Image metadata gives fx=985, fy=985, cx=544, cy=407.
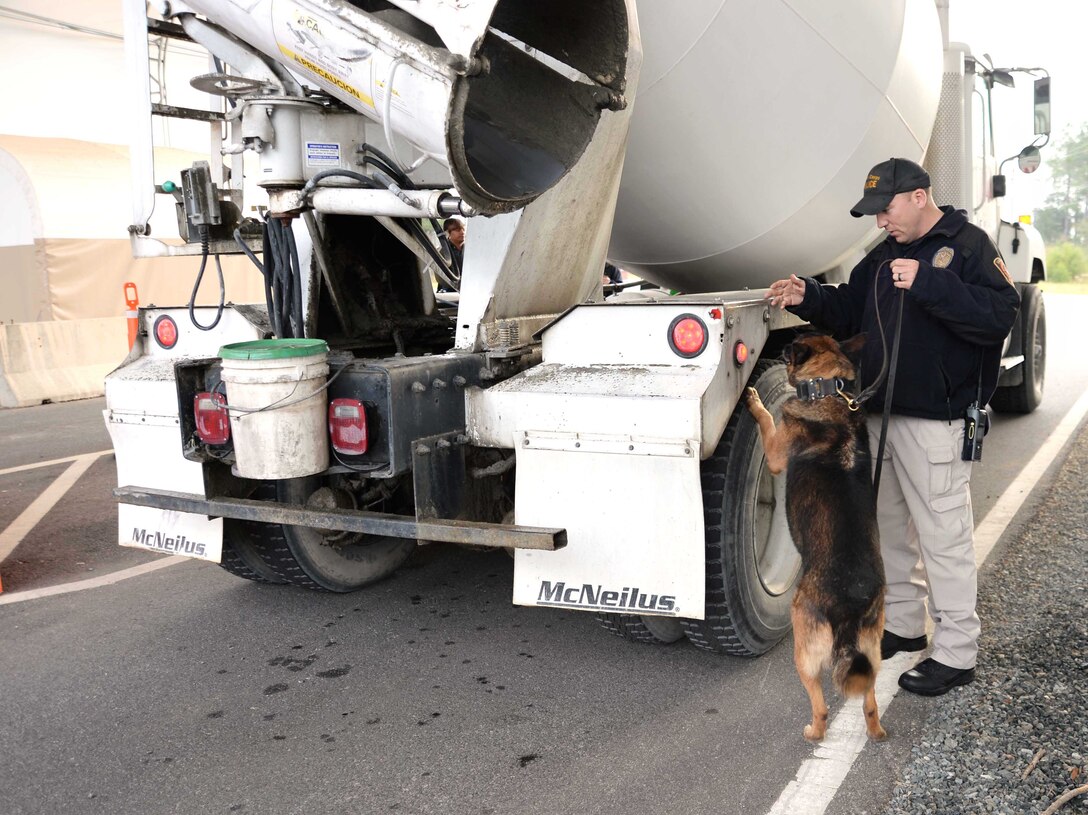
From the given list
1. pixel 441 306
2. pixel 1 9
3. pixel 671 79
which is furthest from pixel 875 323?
pixel 1 9

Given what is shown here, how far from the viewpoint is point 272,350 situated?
3098 millimetres

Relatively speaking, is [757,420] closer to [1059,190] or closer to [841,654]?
[841,654]

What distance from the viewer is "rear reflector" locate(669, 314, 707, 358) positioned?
3219 mm

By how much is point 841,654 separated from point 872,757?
0.32 metres

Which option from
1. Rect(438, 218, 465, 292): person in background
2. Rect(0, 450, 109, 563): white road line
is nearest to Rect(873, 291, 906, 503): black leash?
Rect(438, 218, 465, 292): person in background

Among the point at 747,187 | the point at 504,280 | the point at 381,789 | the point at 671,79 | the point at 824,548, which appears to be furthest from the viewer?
the point at 747,187

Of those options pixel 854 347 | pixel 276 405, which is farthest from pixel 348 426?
pixel 854 347

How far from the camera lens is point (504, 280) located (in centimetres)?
347

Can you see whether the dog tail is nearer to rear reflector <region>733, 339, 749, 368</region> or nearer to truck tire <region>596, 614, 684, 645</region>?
truck tire <region>596, 614, 684, 645</region>

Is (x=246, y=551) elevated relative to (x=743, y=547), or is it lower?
lower

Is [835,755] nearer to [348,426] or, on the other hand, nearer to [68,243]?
[348,426]

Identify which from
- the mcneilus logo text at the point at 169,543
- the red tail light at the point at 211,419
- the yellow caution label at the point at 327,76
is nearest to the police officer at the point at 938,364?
the yellow caution label at the point at 327,76

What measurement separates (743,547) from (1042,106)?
17.5ft

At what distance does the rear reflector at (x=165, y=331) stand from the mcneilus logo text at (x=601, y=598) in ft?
6.33
